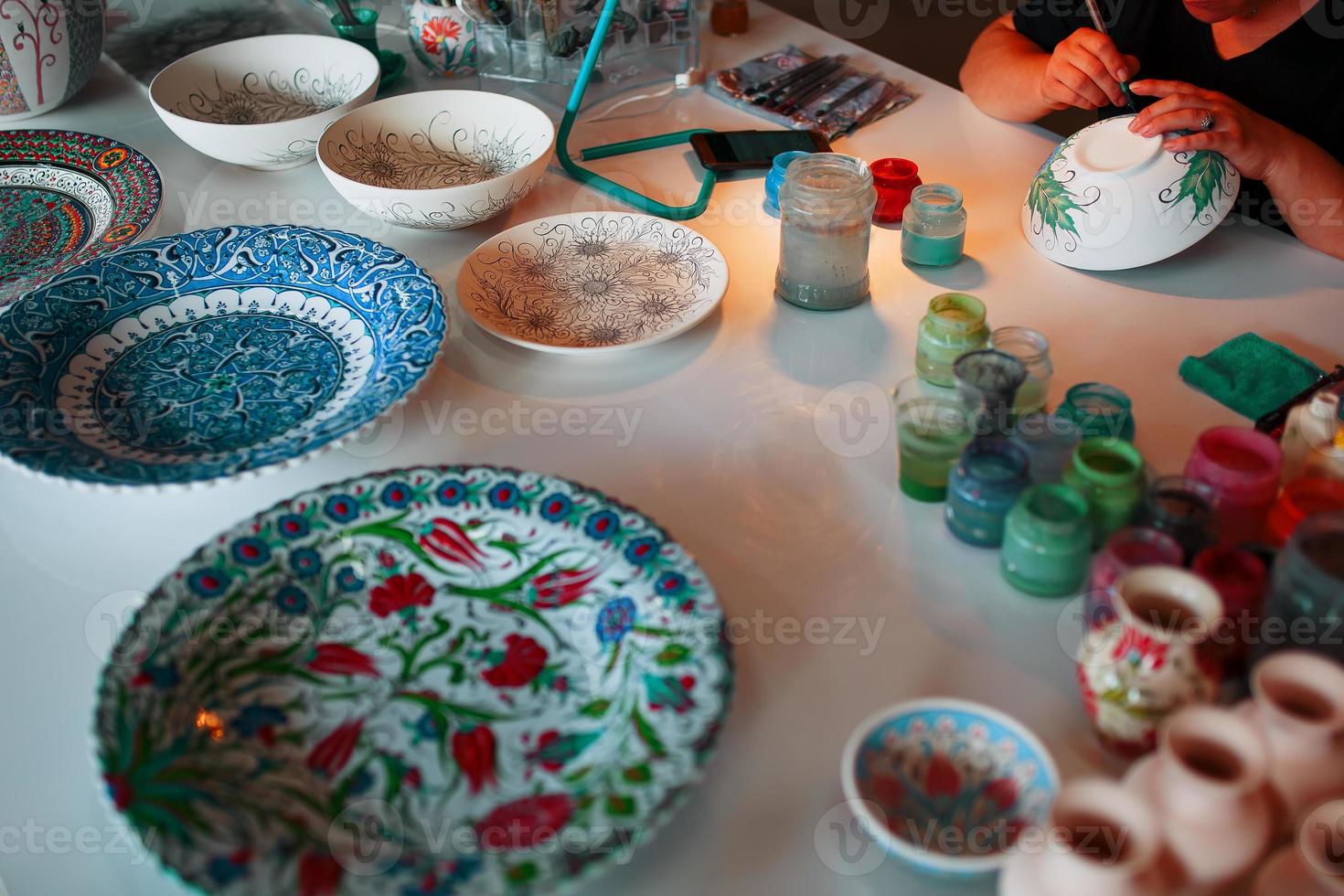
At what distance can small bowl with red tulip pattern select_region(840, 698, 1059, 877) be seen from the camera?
1.87ft

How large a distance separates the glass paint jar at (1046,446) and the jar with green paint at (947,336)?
10 cm

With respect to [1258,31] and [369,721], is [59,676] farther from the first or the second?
[1258,31]

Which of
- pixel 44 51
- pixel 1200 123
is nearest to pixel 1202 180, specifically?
pixel 1200 123

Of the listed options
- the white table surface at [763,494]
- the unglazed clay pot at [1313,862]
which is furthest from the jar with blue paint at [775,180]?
the unglazed clay pot at [1313,862]

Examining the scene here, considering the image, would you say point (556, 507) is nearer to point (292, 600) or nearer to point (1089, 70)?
point (292, 600)

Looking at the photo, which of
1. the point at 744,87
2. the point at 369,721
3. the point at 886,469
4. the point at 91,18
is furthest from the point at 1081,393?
the point at 91,18

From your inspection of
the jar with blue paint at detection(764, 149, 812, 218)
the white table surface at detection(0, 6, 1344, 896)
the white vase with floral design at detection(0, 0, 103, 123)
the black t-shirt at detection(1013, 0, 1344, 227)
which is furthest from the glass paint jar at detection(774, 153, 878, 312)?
the white vase with floral design at detection(0, 0, 103, 123)

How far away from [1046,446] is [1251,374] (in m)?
0.27

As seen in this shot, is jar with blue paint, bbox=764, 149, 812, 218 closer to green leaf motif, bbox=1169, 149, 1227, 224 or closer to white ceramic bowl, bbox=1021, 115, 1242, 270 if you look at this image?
white ceramic bowl, bbox=1021, 115, 1242, 270

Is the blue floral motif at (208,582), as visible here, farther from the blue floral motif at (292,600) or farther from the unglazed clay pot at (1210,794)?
the unglazed clay pot at (1210,794)

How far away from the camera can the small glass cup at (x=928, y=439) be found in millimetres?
802

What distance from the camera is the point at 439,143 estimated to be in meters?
1.25

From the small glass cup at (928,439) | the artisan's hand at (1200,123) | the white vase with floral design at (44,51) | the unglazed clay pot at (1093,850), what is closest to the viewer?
the unglazed clay pot at (1093,850)

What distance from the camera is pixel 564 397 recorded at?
944mm
